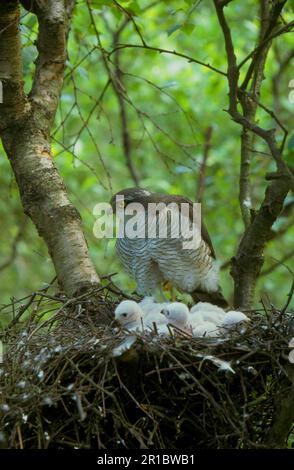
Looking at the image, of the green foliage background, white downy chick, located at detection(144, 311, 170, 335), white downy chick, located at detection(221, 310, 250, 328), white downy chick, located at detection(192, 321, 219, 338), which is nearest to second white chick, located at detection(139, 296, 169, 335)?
white downy chick, located at detection(144, 311, 170, 335)

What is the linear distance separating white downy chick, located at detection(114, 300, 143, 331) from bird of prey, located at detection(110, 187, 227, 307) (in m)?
1.19

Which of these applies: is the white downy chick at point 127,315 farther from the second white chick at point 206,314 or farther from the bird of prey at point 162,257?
the bird of prey at point 162,257

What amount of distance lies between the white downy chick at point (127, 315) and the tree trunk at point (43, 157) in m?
0.43

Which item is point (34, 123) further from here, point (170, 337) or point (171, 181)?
point (171, 181)

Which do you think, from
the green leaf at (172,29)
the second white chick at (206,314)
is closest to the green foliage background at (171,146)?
the green leaf at (172,29)

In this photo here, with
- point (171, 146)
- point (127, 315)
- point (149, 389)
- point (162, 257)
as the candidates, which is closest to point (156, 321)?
point (127, 315)

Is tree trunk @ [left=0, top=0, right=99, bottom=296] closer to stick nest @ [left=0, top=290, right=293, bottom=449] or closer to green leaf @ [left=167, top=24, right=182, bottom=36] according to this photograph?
green leaf @ [left=167, top=24, right=182, bottom=36]

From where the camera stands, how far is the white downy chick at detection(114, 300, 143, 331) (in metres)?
3.64

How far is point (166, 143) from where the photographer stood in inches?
402

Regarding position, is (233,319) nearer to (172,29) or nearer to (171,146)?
(172,29)
